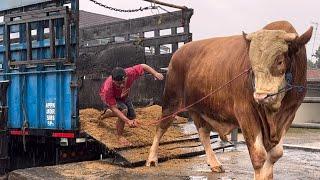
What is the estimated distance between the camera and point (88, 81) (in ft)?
28.2

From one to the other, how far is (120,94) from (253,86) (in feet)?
8.51

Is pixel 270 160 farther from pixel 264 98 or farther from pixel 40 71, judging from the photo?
pixel 40 71

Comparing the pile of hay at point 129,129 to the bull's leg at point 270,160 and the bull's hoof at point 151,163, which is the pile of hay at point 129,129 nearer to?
the bull's hoof at point 151,163

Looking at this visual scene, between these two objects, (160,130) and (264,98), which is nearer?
(264,98)

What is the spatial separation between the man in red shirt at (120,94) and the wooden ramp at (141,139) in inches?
6.6

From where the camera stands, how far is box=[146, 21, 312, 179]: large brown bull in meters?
4.38

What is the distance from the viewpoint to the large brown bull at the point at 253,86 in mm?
4383

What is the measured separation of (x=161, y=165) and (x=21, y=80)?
2524mm

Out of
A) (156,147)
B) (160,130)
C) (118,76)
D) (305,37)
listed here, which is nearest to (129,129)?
(160,130)

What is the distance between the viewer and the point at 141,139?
7.07 m

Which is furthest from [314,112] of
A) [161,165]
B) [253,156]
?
[253,156]

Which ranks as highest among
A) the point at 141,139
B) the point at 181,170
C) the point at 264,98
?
the point at 264,98

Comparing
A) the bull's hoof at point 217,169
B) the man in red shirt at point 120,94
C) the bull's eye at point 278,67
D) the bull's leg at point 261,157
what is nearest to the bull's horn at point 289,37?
the bull's eye at point 278,67

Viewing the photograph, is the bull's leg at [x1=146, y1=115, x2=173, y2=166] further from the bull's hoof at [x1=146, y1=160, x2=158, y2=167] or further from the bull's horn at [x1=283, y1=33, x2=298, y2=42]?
the bull's horn at [x1=283, y1=33, x2=298, y2=42]
